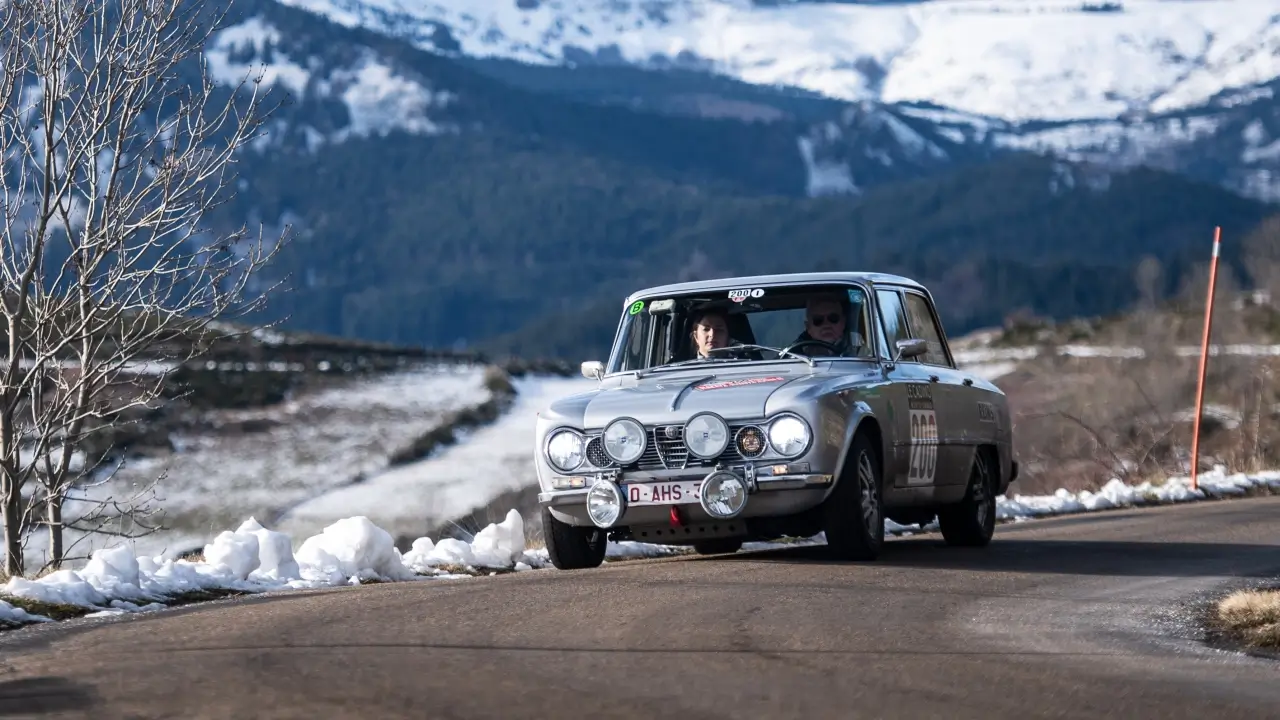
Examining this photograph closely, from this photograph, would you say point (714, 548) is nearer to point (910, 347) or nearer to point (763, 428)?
point (910, 347)

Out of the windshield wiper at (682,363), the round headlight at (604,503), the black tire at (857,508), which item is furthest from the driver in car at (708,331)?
the round headlight at (604,503)

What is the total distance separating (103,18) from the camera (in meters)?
16.4

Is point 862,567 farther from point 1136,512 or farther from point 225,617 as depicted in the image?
point 1136,512

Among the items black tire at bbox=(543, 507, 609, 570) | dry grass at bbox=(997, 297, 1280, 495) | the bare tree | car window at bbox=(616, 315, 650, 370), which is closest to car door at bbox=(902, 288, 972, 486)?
car window at bbox=(616, 315, 650, 370)

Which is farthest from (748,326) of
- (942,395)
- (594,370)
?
(942,395)

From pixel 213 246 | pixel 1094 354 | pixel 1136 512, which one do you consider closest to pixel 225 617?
pixel 213 246

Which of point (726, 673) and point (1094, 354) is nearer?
point (726, 673)

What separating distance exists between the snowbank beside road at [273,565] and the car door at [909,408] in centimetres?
220

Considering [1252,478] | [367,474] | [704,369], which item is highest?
[704,369]

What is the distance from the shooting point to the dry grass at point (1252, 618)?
852cm

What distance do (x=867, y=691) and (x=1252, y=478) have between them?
1756 centimetres

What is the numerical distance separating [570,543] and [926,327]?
12.1 ft

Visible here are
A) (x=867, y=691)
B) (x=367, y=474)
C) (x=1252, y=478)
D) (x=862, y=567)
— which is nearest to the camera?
(x=867, y=691)

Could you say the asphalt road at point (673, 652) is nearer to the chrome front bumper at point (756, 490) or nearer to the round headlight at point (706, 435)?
the chrome front bumper at point (756, 490)
